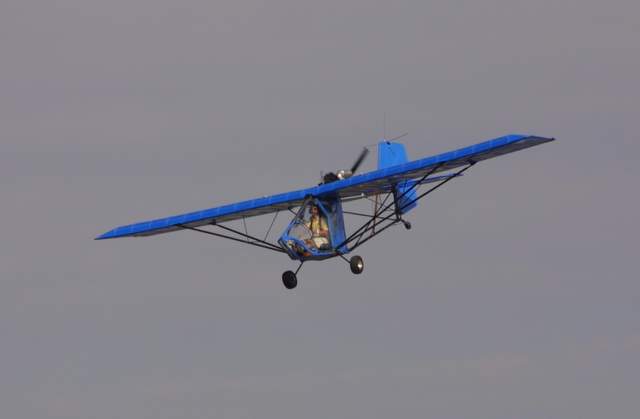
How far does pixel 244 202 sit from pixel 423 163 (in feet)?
25.4

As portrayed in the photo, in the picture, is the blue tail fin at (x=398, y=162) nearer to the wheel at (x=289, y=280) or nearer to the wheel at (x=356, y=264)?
the wheel at (x=356, y=264)

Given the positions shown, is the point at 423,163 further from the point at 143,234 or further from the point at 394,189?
the point at 143,234

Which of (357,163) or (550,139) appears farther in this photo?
(357,163)

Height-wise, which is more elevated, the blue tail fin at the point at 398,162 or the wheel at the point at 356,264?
the blue tail fin at the point at 398,162

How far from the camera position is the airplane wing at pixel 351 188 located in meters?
64.2

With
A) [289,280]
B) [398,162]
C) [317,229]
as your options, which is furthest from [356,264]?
[398,162]

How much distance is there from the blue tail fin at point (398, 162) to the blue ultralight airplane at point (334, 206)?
0.12 ft

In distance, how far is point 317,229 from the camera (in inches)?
2625

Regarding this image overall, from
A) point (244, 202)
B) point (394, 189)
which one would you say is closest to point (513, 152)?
point (394, 189)

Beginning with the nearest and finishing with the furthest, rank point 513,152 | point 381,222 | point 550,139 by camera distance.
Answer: point 550,139
point 513,152
point 381,222

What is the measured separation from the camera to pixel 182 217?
232ft

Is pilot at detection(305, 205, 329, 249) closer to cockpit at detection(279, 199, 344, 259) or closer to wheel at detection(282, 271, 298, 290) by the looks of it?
cockpit at detection(279, 199, 344, 259)

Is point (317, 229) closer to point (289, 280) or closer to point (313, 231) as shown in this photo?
point (313, 231)

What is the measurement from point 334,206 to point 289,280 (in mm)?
4013
